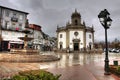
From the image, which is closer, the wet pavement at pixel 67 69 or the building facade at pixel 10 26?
the wet pavement at pixel 67 69

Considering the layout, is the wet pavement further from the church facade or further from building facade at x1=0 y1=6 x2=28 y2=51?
the church facade

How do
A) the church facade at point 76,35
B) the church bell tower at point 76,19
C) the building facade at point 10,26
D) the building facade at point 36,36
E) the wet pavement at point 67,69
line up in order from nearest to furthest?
1. the wet pavement at point 67,69
2. the building facade at point 10,26
3. the church facade at point 76,35
4. the church bell tower at point 76,19
5. the building facade at point 36,36

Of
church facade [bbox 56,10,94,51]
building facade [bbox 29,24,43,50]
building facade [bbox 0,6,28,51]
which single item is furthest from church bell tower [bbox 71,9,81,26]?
building facade [bbox 0,6,28,51]

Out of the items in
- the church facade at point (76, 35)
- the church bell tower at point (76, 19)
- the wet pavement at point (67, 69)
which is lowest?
→ the wet pavement at point (67, 69)

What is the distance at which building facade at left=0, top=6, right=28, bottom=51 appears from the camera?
49188 millimetres

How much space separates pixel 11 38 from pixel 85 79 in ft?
147

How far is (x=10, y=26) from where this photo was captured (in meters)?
51.5

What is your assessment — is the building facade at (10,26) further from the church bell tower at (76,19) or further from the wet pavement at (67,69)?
the wet pavement at (67,69)

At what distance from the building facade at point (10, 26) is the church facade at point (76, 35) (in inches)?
603

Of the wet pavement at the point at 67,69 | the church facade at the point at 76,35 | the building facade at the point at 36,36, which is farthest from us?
the building facade at the point at 36,36

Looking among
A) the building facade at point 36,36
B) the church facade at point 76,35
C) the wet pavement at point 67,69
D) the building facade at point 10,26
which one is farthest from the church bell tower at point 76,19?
the wet pavement at point 67,69

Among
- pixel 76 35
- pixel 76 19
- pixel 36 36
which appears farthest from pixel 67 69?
pixel 36 36

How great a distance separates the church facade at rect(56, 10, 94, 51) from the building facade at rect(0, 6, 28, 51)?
15.3m

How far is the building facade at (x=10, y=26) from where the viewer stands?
4919 cm
